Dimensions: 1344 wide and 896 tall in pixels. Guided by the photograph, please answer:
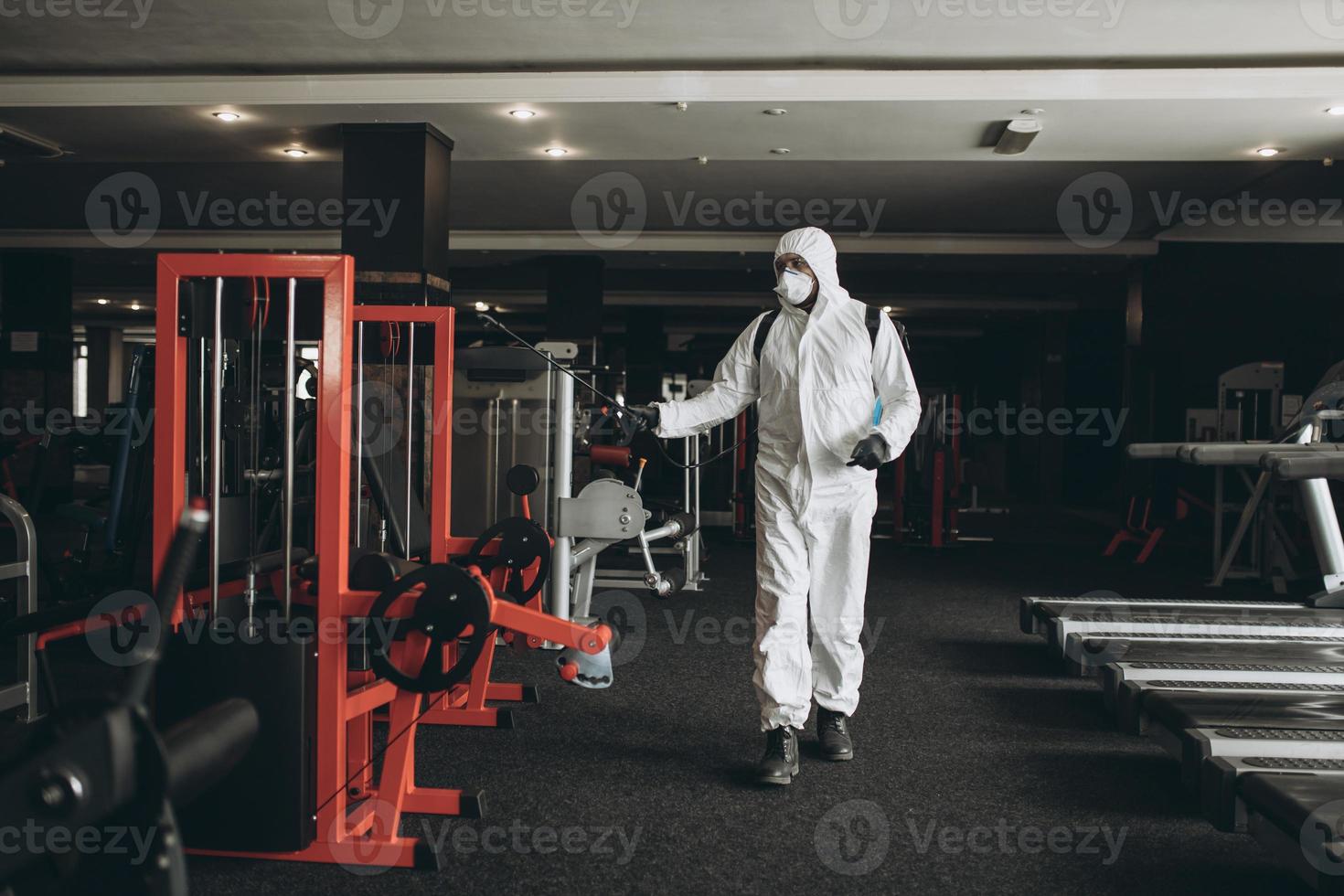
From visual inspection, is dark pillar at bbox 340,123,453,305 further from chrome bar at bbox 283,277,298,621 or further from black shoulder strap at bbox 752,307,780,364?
chrome bar at bbox 283,277,298,621

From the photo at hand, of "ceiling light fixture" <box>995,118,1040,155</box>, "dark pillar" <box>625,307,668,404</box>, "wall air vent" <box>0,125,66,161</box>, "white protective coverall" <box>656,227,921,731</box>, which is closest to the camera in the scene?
"white protective coverall" <box>656,227,921,731</box>

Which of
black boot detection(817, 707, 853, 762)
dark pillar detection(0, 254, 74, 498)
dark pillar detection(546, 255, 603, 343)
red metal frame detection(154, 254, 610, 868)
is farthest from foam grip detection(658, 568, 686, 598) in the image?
dark pillar detection(0, 254, 74, 498)

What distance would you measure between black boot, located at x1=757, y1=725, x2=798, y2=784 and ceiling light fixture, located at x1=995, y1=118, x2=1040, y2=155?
3.90 metres

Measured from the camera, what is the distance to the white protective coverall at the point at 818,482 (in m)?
2.75

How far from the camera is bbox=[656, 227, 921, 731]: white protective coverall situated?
9.01 feet

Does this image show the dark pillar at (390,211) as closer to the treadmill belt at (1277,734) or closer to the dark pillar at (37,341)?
the treadmill belt at (1277,734)

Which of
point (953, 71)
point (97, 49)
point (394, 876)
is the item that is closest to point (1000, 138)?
point (953, 71)

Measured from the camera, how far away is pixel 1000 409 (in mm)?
16719

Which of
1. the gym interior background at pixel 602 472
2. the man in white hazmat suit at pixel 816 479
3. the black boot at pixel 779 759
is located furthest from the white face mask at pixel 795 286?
the black boot at pixel 779 759

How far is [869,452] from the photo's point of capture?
2.64 metres

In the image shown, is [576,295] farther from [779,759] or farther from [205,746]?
[205,746]

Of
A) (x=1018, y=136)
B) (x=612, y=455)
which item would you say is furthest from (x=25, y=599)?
(x=1018, y=136)

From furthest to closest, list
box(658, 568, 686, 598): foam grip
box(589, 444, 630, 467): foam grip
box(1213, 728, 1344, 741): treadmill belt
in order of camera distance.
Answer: box(589, 444, 630, 467): foam grip
box(658, 568, 686, 598): foam grip
box(1213, 728, 1344, 741): treadmill belt

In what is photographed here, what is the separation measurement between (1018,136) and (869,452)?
→ 3600 mm
